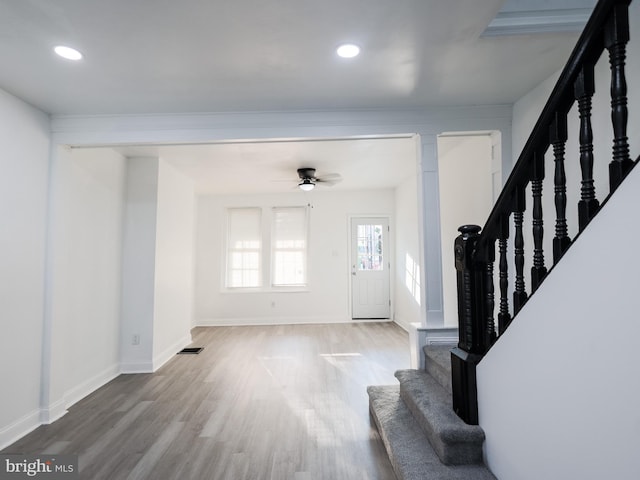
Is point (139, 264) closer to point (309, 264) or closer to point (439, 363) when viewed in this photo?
point (309, 264)

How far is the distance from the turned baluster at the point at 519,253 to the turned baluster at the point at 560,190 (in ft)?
→ 0.72

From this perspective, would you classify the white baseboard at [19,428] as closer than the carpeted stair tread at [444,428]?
No

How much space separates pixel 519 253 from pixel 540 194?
0.28m

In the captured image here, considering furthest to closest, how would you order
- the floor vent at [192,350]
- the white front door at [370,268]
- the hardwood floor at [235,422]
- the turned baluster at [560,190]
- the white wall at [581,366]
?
the white front door at [370,268]
the floor vent at [192,350]
the hardwood floor at [235,422]
the turned baluster at [560,190]
the white wall at [581,366]

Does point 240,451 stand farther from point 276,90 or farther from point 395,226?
point 395,226

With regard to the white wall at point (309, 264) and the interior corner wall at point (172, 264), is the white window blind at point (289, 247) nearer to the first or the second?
the white wall at point (309, 264)

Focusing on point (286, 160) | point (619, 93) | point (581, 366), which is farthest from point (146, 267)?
point (619, 93)

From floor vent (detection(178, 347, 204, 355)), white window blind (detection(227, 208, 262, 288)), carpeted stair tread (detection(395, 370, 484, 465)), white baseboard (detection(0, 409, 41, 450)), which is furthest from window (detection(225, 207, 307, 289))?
carpeted stair tread (detection(395, 370, 484, 465))

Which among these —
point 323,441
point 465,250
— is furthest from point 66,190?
point 465,250

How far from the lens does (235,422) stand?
2.72 m

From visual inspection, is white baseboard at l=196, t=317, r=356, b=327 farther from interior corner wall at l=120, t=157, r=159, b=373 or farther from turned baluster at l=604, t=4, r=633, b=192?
turned baluster at l=604, t=4, r=633, b=192

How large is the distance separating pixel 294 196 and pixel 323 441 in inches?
191

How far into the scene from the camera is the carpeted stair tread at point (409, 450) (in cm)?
172

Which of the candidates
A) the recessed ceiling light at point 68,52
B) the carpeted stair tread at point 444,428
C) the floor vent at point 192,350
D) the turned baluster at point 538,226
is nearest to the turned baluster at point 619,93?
the turned baluster at point 538,226
